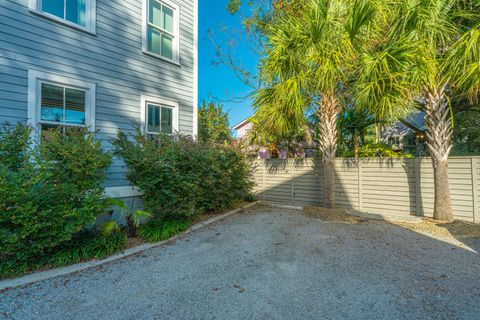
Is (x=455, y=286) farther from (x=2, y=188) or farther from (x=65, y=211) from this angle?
(x=2, y=188)

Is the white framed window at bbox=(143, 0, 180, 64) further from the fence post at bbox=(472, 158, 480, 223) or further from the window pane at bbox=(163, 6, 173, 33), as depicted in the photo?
the fence post at bbox=(472, 158, 480, 223)

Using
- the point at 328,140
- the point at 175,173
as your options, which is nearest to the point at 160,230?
the point at 175,173

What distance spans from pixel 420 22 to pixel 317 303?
549 cm

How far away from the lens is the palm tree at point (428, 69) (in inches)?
176

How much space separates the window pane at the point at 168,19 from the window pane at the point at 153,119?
227 cm

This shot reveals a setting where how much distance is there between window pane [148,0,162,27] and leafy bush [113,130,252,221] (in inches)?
132

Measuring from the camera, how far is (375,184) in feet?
20.2

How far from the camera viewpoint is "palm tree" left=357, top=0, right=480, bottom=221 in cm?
448

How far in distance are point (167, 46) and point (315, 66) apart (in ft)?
13.3

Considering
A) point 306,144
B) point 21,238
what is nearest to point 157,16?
point 21,238

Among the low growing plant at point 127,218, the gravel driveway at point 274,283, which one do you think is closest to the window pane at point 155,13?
the low growing plant at point 127,218

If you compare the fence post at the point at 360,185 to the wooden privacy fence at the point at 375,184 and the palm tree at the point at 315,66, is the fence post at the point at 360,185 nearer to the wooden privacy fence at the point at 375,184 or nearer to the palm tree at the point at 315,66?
the wooden privacy fence at the point at 375,184

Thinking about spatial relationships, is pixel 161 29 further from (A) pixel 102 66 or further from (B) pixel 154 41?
(A) pixel 102 66

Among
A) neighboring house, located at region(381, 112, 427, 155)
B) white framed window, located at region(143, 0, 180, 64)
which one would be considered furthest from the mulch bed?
neighboring house, located at region(381, 112, 427, 155)
